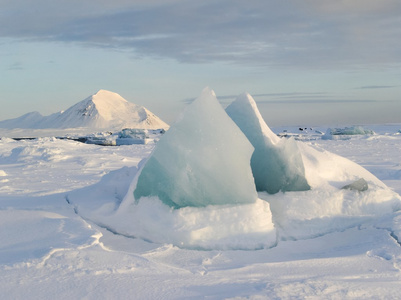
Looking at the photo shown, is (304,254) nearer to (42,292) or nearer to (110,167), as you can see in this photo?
(42,292)

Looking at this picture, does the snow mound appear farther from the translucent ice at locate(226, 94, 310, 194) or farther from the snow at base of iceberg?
the snow at base of iceberg

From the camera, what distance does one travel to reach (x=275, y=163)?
180 inches

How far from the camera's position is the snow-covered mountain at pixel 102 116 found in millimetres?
68600

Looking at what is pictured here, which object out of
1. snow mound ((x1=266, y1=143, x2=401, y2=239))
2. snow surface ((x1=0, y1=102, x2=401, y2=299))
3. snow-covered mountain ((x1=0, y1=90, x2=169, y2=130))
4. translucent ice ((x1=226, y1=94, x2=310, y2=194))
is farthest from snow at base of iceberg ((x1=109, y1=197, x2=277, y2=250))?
snow-covered mountain ((x1=0, y1=90, x2=169, y2=130))

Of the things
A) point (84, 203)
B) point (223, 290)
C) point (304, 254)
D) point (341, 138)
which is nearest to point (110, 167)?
point (84, 203)

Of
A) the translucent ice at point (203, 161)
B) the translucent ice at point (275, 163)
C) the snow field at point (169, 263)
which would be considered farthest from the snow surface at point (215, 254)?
the translucent ice at point (203, 161)

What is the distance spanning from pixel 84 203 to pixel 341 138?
68.6 ft

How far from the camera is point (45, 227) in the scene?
3.85 meters

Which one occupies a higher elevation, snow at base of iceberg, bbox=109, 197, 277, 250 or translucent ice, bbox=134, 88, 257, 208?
translucent ice, bbox=134, 88, 257, 208

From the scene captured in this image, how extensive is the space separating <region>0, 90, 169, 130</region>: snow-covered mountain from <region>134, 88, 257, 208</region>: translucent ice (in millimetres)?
62853

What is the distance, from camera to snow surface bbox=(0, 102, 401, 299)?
2.74 metres

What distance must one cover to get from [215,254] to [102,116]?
224ft

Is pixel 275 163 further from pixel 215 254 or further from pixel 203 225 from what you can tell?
pixel 215 254

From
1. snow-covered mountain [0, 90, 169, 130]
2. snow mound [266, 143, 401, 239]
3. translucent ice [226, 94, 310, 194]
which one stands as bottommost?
snow-covered mountain [0, 90, 169, 130]
